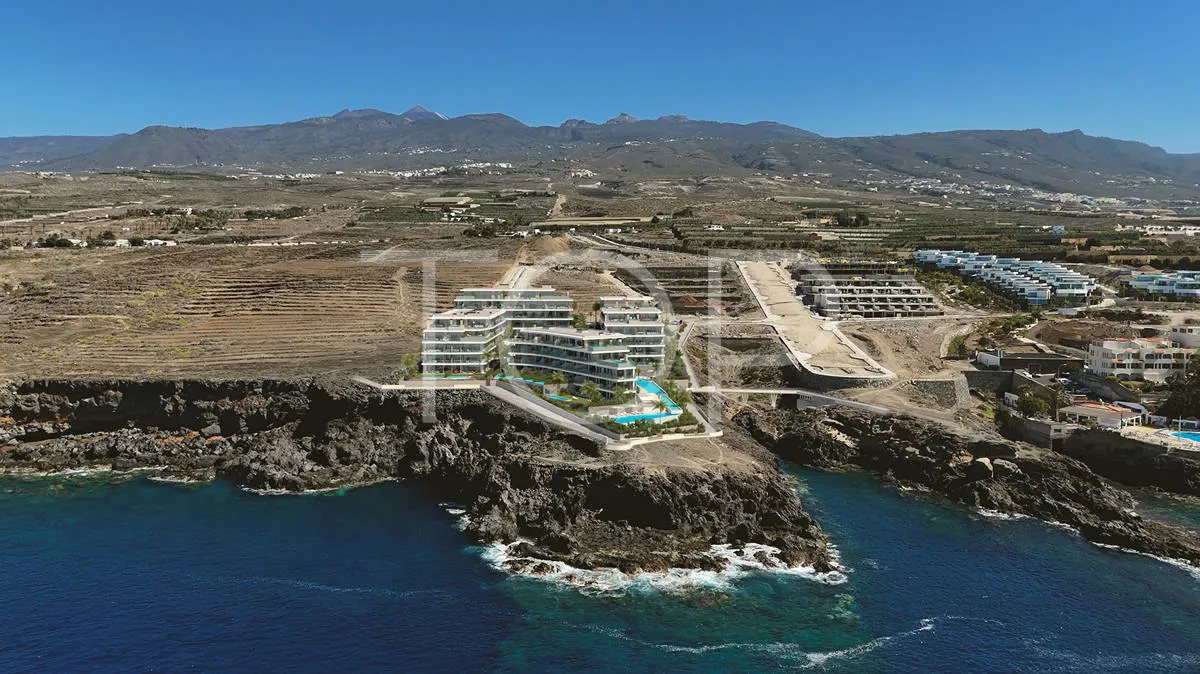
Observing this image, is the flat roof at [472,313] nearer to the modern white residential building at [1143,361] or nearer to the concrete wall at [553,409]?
the concrete wall at [553,409]

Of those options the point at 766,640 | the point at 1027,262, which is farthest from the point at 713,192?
the point at 766,640

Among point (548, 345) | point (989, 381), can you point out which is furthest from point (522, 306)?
point (989, 381)

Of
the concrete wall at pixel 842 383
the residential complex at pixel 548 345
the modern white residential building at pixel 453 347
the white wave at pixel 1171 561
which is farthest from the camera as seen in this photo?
the concrete wall at pixel 842 383

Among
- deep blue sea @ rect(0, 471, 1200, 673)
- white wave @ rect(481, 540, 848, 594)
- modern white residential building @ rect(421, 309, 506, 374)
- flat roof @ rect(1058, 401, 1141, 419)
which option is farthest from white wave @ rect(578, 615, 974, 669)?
flat roof @ rect(1058, 401, 1141, 419)

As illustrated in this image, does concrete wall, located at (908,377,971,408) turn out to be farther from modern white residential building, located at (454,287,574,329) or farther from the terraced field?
the terraced field

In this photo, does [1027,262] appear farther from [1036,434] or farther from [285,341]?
[285,341]

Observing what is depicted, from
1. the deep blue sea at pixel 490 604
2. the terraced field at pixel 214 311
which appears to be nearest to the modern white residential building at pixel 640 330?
the terraced field at pixel 214 311

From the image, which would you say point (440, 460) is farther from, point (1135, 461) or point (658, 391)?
point (1135, 461)
